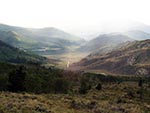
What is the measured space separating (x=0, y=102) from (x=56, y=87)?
83869mm

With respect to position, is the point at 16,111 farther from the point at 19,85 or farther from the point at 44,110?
the point at 19,85

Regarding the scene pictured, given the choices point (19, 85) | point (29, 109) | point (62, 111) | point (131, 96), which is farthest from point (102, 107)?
point (19, 85)

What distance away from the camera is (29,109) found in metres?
39.2

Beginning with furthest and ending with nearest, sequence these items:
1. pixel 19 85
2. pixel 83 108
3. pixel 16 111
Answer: pixel 19 85, pixel 83 108, pixel 16 111

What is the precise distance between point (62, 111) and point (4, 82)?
237 ft

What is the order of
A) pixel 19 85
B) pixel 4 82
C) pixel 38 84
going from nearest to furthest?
pixel 19 85
pixel 4 82
pixel 38 84

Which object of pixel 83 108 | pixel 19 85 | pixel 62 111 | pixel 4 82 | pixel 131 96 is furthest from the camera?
pixel 4 82

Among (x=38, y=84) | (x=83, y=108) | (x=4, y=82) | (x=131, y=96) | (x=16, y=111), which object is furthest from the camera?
(x=38, y=84)

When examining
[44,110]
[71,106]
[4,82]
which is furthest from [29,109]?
[4,82]

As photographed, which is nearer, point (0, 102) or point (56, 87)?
point (0, 102)

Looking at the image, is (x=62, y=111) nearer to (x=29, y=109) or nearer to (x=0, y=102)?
(x=29, y=109)

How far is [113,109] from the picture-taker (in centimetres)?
4675

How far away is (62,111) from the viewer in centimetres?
4059

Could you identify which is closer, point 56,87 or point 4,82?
point 4,82
